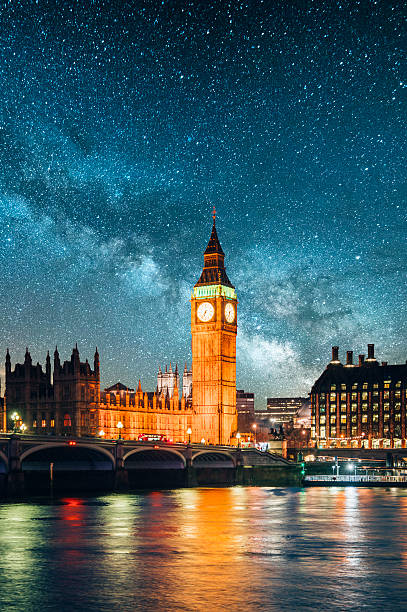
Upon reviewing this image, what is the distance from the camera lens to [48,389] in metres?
149

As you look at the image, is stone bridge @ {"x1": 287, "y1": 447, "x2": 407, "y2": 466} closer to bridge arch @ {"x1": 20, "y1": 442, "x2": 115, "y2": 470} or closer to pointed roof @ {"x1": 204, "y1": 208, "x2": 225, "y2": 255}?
pointed roof @ {"x1": 204, "y1": 208, "x2": 225, "y2": 255}

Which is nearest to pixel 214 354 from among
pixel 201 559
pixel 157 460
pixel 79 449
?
pixel 157 460

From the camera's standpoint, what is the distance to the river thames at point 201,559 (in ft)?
91.6

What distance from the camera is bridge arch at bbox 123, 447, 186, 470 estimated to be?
118125 mm

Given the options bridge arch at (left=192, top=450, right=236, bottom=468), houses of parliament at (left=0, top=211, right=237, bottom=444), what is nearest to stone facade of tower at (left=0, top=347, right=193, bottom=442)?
houses of parliament at (left=0, top=211, right=237, bottom=444)

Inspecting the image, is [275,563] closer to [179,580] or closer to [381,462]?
[179,580]

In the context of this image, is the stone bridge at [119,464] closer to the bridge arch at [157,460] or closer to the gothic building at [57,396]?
the bridge arch at [157,460]

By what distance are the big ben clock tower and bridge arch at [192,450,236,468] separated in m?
36.3

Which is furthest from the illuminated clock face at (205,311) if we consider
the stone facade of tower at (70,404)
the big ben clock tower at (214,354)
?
the stone facade of tower at (70,404)

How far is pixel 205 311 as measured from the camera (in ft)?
579

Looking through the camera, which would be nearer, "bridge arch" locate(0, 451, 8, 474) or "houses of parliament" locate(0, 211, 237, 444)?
"bridge arch" locate(0, 451, 8, 474)

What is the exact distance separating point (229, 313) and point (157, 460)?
195 ft

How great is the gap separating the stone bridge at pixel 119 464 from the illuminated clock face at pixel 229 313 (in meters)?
43.5

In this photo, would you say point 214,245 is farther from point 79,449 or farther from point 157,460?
point 79,449
